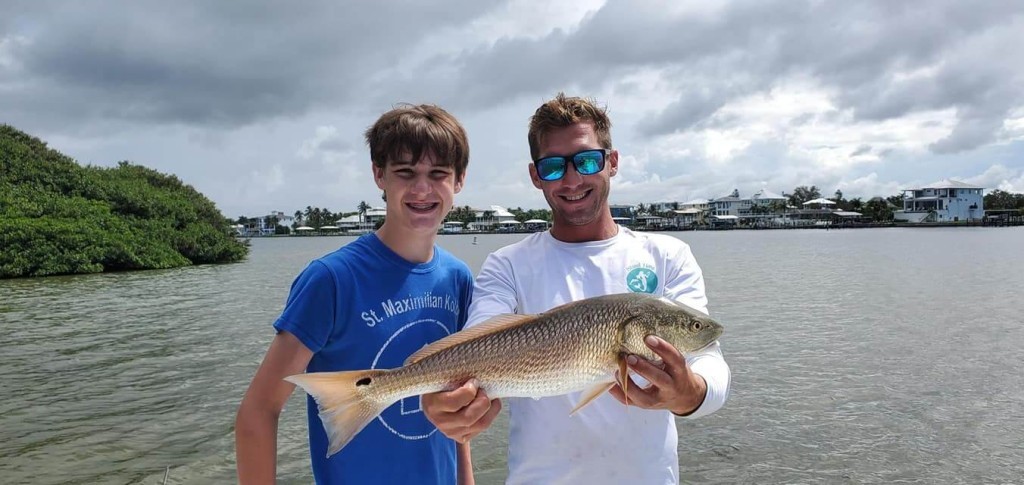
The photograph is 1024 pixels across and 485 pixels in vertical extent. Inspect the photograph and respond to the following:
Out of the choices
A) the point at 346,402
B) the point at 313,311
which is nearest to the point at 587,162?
the point at 313,311

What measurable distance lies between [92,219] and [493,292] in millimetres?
48488

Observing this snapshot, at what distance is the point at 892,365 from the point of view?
15227 mm

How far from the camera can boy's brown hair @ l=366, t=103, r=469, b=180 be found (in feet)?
10.5

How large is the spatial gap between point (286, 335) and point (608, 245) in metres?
1.65

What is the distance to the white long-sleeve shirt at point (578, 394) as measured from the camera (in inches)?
111

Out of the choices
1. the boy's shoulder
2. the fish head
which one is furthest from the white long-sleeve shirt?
the boy's shoulder

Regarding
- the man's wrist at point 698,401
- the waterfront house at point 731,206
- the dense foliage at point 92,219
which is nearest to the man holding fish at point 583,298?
the man's wrist at point 698,401

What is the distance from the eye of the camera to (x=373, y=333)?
303cm

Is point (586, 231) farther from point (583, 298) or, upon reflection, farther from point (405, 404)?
point (405, 404)

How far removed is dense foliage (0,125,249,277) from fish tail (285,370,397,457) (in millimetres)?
42152

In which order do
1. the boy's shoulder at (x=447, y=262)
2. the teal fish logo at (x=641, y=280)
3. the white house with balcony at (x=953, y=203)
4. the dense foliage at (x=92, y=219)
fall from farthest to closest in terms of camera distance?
the white house with balcony at (x=953, y=203), the dense foliage at (x=92, y=219), the boy's shoulder at (x=447, y=262), the teal fish logo at (x=641, y=280)

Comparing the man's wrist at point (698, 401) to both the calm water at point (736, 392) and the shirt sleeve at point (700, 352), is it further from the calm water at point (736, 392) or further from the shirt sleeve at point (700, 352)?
the calm water at point (736, 392)

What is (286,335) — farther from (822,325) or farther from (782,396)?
(822,325)

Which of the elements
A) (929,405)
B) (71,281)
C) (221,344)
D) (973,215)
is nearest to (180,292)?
(71,281)
